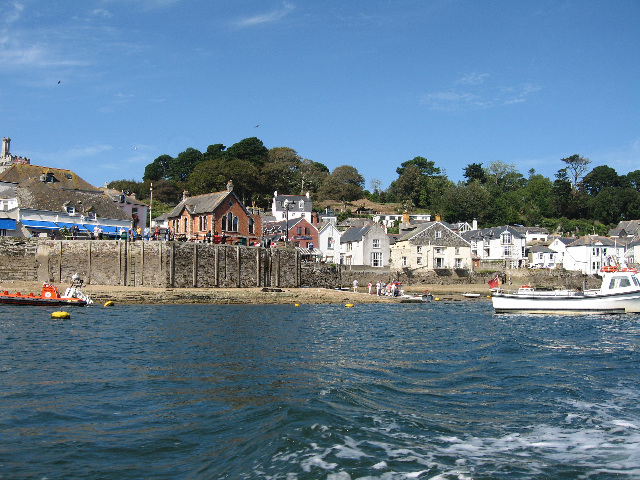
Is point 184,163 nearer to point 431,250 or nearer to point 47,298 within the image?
point 431,250

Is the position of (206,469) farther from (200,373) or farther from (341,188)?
(341,188)

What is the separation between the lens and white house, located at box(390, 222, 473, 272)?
68.9 m

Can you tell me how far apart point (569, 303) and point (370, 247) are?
118 feet

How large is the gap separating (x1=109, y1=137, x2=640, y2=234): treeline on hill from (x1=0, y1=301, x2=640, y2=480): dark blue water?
231 ft

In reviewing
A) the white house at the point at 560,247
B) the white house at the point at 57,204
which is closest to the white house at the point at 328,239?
the white house at the point at 57,204

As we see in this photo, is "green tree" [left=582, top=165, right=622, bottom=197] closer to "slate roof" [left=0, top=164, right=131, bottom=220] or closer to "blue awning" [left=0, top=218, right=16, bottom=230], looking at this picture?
"slate roof" [left=0, top=164, right=131, bottom=220]

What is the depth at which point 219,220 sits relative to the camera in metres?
56.2

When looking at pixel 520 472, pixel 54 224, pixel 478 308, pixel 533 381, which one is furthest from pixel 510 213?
pixel 520 472

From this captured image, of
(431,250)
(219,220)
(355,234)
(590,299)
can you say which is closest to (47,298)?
(219,220)

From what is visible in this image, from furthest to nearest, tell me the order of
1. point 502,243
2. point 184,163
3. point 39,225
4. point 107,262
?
point 184,163 < point 502,243 < point 39,225 < point 107,262

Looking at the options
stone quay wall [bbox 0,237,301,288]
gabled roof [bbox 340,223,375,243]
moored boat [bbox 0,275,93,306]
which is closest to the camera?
moored boat [bbox 0,275,93,306]

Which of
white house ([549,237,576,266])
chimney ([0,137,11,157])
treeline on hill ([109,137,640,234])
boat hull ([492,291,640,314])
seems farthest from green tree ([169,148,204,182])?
boat hull ([492,291,640,314])

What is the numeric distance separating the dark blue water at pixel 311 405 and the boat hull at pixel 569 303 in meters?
10.4

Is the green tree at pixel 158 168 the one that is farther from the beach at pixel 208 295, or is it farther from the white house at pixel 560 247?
the beach at pixel 208 295
